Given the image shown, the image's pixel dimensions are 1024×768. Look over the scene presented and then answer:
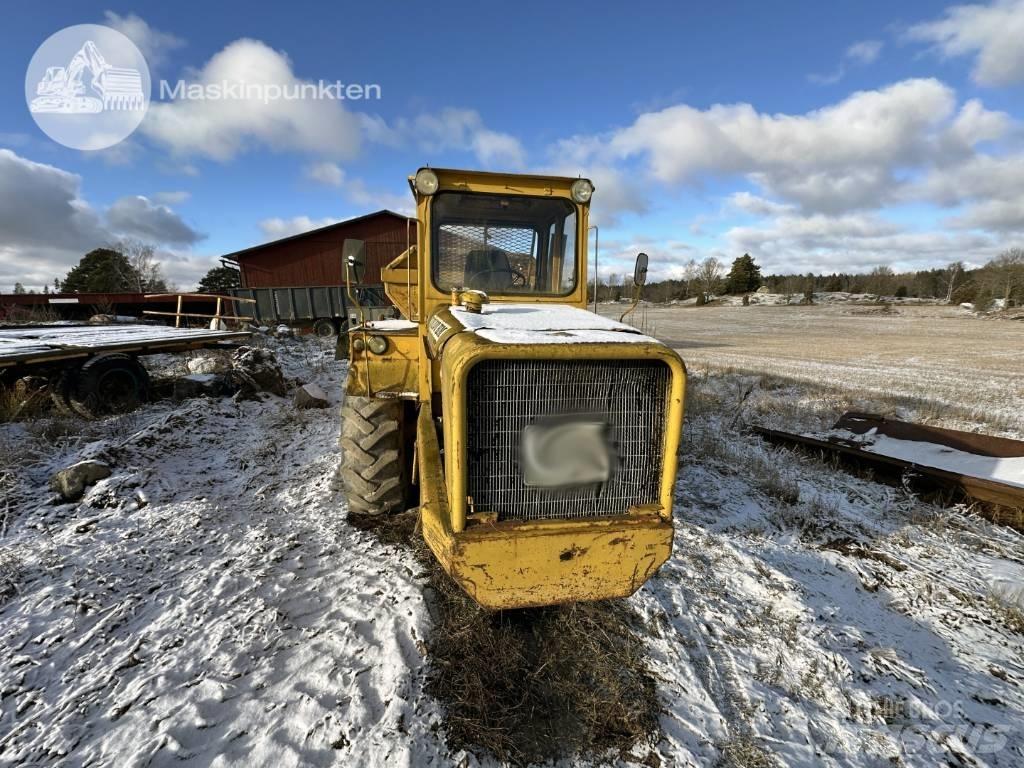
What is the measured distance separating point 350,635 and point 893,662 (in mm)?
3170

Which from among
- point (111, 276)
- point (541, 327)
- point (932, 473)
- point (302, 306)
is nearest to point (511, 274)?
point (541, 327)

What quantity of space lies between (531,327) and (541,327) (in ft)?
0.18

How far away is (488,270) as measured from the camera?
12.3 feet

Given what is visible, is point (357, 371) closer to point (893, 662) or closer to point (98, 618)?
point (98, 618)

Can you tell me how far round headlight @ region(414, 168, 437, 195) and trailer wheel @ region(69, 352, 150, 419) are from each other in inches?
246

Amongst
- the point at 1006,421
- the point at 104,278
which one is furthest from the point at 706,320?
the point at 104,278

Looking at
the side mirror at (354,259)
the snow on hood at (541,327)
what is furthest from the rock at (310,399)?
the snow on hood at (541,327)

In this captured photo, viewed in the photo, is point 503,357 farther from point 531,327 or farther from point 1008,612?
point 1008,612

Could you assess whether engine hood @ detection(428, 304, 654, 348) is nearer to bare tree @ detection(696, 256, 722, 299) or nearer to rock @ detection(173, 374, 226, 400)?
rock @ detection(173, 374, 226, 400)

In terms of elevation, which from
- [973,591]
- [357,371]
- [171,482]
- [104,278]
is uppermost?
[104,278]

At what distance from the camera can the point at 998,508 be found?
173 inches

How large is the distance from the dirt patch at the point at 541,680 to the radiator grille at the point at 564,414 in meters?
0.88

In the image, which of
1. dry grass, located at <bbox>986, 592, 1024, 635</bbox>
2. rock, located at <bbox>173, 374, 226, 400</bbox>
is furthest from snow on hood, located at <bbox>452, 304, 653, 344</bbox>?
rock, located at <bbox>173, 374, 226, 400</bbox>

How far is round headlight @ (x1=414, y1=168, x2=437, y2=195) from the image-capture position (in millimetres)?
3396
